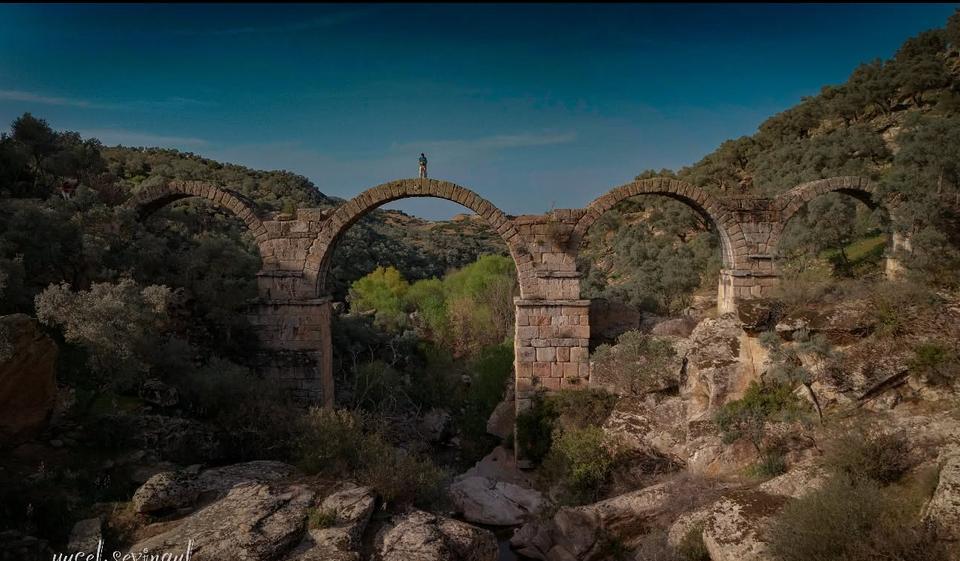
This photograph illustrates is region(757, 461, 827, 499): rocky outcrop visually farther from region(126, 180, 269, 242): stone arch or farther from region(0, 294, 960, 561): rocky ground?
region(126, 180, 269, 242): stone arch

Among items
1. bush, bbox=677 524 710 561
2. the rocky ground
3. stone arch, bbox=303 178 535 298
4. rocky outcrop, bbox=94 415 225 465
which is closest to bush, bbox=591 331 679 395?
the rocky ground

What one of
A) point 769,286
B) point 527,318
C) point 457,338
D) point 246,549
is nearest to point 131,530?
point 246,549

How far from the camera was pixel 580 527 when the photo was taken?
298 inches

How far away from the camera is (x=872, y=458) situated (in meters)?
5.93

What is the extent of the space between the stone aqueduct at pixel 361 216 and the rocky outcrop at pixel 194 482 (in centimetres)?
309

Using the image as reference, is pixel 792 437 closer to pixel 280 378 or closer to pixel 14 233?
pixel 280 378

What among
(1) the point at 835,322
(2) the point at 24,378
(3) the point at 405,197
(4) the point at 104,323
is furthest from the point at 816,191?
(2) the point at 24,378

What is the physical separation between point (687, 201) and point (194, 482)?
9318 millimetres

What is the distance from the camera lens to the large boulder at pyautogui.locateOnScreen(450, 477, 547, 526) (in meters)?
9.02

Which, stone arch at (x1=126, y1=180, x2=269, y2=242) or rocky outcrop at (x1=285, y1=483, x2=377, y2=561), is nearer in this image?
rocky outcrop at (x1=285, y1=483, x2=377, y2=561)

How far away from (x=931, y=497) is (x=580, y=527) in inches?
157

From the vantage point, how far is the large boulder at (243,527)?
16.8 ft

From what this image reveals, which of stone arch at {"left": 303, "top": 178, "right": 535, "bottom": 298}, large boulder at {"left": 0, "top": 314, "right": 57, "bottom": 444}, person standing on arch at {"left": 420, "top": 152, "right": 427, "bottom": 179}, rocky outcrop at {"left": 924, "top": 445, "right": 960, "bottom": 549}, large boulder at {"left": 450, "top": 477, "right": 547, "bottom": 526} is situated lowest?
large boulder at {"left": 450, "top": 477, "right": 547, "bottom": 526}

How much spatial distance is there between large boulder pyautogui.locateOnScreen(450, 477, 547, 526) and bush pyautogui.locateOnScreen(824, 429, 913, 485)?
4.47 metres
